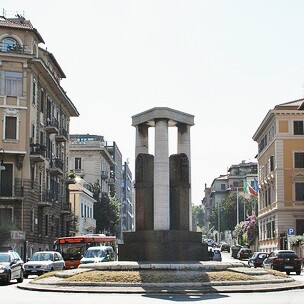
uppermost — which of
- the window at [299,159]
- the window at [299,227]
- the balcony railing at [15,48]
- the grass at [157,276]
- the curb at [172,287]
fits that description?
the balcony railing at [15,48]

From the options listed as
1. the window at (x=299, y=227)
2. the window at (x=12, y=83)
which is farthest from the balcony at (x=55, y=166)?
the window at (x=299, y=227)

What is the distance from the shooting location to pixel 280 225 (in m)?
72.3

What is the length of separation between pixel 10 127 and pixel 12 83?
3533 millimetres

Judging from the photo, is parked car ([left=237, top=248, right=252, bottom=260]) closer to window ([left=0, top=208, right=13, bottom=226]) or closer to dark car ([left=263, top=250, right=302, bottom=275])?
window ([left=0, top=208, right=13, bottom=226])

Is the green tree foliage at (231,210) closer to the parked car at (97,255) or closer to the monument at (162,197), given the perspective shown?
the parked car at (97,255)

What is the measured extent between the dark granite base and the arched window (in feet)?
99.8

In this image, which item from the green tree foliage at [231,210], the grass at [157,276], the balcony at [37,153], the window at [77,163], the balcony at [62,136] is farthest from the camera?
the green tree foliage at [231,210]

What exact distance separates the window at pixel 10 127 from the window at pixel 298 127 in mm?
31668

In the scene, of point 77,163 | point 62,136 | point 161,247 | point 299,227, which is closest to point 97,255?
point 161,247

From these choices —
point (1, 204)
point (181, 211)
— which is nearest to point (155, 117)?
point (181, 211)

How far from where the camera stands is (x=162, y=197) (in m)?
28.4

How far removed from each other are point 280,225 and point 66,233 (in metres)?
22.5

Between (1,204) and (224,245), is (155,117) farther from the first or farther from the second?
(224,245)

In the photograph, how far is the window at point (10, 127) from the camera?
53.5 m
